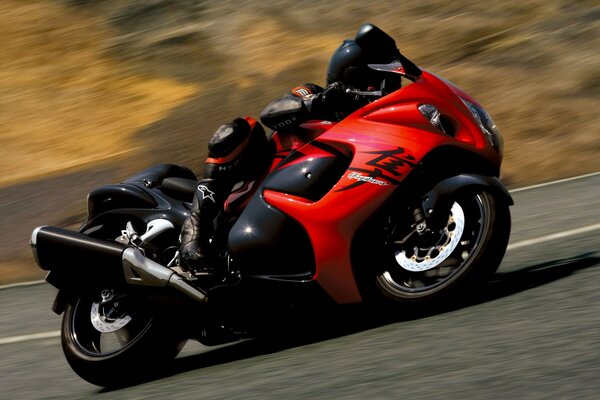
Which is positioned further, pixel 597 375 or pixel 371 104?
pixel 371 104

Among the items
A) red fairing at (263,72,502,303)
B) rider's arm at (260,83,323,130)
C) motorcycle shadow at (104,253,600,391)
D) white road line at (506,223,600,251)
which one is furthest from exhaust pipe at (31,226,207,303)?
white road line at (506,223,600,251)

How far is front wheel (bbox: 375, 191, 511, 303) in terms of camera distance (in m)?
5.70

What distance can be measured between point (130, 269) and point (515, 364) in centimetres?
232

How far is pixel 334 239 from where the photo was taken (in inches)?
230

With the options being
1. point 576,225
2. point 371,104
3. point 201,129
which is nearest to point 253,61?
point 201,129

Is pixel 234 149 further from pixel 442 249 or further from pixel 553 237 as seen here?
pixel 553 237

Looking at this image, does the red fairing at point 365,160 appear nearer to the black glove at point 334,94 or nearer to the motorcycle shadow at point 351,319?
the black glove at point 334,94

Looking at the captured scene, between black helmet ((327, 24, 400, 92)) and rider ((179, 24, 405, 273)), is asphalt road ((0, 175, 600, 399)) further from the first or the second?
black helmet ((327, 24, 400, 92))

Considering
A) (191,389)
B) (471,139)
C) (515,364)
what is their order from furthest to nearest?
(471,139) → (191,389) → (515,364)

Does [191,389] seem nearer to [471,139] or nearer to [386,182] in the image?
[386,182]

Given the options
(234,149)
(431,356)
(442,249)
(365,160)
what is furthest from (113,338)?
(431,356)

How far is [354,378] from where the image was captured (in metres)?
4.92

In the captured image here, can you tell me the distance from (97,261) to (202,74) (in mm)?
11682

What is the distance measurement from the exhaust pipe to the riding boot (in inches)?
5.1
